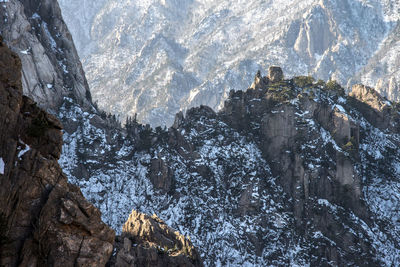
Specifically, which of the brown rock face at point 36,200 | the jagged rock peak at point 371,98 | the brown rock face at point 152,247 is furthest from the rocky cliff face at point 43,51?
the brown rock face at point 36,200

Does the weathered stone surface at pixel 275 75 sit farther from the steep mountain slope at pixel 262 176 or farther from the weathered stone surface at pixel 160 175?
the weathered stone surface at pixel 160 175

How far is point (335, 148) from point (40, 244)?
394 ft

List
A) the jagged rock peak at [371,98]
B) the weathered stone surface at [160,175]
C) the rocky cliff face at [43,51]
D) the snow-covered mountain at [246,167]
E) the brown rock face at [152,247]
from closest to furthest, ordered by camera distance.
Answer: the brown rock face at [152,247], the snow-covered mountain at [246,167], the rocky cliff face at [43,51], the weathered stone surface at [160,175], the jagged rock peak at [371,98]

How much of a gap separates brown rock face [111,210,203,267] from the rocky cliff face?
5732 cm

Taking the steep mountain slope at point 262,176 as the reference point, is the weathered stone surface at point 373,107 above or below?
above

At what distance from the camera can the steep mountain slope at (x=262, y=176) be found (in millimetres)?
137625

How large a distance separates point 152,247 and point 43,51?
8095 cm

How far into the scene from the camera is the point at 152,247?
89.2 meters

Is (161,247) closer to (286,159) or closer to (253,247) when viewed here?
(253,247)

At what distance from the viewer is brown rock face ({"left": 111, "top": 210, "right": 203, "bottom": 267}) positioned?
8525cm

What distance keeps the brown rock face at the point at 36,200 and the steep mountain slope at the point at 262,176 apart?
82.1m

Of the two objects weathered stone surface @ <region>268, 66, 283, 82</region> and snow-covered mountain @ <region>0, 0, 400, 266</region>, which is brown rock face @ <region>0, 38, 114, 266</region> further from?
weathered stone surface @ <region>268, 66, 283, 82</region>

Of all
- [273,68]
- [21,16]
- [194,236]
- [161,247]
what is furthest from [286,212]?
[21,16]

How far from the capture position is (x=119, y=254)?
8138 centimetres
